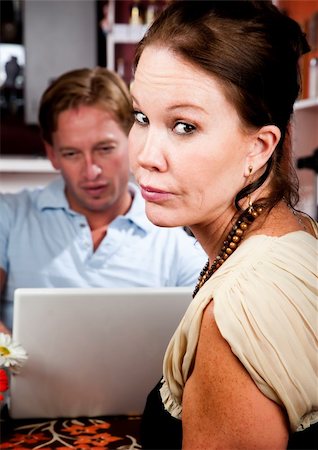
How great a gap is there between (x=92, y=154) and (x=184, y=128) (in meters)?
1.16

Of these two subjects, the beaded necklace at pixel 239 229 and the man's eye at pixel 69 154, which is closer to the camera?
the beaded necklace at pixel 239 229

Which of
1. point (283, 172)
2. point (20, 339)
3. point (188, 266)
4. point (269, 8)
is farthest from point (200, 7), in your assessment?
point (188, 266)

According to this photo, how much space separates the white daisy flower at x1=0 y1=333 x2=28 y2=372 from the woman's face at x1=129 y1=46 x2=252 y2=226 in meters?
0.32

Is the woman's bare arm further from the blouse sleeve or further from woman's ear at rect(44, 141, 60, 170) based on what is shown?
woman's ear at rect(44, 141, 60, 170)

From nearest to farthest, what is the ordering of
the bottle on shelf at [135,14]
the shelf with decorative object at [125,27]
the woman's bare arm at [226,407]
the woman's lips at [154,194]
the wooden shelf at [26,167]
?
the woman's bare arm at [226,407]
the woman's lips at [154,194]
the wooden shelf at [26,167]
the shelf with decorative object at [125,27]
the bottle on shelf at [135,14]

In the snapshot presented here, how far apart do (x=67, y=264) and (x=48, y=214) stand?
19 centimetres

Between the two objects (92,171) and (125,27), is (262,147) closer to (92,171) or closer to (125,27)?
(92,171)

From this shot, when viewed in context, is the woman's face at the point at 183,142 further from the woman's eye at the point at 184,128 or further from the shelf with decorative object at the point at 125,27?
the shelf with decorative object at the point at 125,27

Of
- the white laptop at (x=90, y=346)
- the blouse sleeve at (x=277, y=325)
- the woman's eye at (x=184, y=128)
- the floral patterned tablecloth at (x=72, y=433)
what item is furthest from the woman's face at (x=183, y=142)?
the floral patterned tablecloth at (x=72, y=433)

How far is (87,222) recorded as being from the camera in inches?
77.9

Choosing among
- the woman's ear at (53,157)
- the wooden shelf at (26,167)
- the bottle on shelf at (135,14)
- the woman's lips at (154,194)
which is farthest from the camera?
the bottle on shelf at (135,14)

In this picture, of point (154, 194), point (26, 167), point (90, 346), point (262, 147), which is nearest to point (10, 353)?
point (90, 346)

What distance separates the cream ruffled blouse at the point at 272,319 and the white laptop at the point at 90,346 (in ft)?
0.91

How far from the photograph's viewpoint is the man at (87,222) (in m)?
1.89
